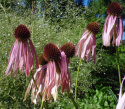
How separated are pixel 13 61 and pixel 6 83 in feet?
3.71

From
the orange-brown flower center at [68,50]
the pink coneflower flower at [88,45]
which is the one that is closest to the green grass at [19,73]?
the pink coneflower flower at [88,45]

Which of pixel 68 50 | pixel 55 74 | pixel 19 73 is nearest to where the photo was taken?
pixel 55 74

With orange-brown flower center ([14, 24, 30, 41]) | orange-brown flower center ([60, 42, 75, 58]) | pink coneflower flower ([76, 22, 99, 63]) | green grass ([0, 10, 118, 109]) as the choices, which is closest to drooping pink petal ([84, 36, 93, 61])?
pink coneflower flower ([76, 22, 99, 63])

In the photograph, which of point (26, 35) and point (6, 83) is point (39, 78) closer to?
point (26, 35)

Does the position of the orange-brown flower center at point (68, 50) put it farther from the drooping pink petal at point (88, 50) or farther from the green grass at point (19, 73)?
the green grass at point (19, 73)

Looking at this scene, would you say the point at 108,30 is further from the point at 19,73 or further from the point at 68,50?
the point at 19,73

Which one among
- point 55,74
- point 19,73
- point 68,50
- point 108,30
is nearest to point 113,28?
point 108,30

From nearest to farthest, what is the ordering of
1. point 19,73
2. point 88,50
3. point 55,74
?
point 55,74 → point 88,50 → point 19,73

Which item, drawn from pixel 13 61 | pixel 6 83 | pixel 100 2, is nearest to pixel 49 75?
pixel 13 61

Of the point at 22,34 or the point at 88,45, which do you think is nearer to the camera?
the point at 22,34

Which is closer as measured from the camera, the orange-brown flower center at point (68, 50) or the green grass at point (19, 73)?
the orange-brown flower center at point (68, 50)

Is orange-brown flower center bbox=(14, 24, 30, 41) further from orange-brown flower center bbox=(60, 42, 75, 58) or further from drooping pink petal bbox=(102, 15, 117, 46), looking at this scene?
drooping pink petal bbox=(102, 15, 117, 46)

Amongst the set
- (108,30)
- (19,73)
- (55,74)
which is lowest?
(19,73)

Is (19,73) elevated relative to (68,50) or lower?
lower
